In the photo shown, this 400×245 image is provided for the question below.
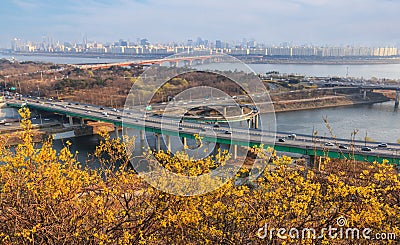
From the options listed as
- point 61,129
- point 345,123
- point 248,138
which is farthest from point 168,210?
point 345,123

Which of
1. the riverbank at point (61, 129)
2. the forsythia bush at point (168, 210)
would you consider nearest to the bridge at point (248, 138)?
the riverbank at point (61, 129)

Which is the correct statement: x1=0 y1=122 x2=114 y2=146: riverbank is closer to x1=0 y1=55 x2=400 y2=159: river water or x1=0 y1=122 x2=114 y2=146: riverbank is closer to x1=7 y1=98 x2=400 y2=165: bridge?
x1=0 y1=55 x2=400 y2=159: river water

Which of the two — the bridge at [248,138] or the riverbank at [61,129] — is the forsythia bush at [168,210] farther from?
the riverbank at [61,129]

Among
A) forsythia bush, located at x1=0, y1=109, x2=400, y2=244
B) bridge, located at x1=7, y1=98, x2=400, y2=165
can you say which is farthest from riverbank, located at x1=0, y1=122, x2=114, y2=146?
forsythia bush, located at x1=0, y1=109, x2=400, y2=244

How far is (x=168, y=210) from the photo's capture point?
2037mm

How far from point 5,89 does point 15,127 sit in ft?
34.4

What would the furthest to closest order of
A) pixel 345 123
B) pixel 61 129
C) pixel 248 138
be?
pixel 345 123
pixel 61 129
pixel 248 138

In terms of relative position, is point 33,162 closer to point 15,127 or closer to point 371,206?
point 371,206

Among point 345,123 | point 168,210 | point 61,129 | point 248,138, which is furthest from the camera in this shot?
point 345,123

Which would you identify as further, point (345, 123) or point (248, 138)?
point (345, 123)

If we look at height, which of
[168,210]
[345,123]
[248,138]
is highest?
[168,210]

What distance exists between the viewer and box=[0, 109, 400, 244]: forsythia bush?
188 cm

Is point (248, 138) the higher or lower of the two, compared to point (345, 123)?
higher

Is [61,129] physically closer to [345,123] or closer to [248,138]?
[248,138]
